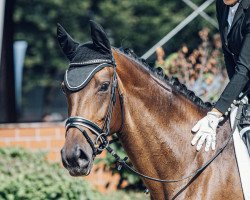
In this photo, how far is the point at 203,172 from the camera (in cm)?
479

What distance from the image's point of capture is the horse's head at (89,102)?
179 inches

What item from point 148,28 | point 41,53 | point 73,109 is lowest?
point 41,53

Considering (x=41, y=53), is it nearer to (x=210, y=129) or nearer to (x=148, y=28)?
(x=148, y=28)

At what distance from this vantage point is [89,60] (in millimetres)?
4762

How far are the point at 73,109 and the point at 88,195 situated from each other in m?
2.63

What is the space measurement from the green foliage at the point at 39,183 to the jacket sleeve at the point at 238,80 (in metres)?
2.57

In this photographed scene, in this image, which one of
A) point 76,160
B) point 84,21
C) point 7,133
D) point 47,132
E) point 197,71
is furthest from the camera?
point 84,21

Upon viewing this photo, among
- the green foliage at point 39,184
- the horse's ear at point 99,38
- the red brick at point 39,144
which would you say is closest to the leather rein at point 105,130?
the horse's ear at point 99,38

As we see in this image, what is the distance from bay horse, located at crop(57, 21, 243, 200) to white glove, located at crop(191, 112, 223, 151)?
2.9 inches

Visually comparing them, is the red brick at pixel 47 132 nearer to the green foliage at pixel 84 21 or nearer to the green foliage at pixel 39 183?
the green foliage at pixel 39 183

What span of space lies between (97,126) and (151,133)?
0.44 meters

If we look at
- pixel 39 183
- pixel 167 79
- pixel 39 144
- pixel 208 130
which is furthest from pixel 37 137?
pixel 208 130

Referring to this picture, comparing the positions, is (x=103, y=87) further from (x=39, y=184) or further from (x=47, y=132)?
(x=47, y=132)

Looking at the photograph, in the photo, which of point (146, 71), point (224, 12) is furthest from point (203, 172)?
point (224, 12)
